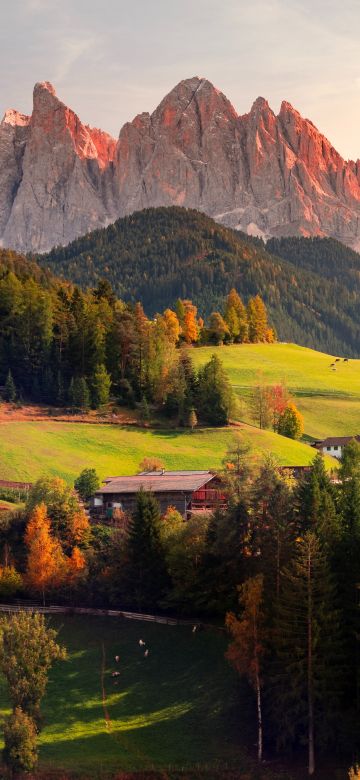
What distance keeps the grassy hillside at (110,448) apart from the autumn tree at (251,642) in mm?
40361

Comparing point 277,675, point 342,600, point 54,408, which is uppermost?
point 54,408

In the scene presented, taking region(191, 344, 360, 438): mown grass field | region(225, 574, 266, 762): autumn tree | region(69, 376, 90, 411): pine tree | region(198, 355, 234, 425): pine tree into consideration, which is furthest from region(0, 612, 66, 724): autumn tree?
region(191, 344, 360, 438): mown grass field

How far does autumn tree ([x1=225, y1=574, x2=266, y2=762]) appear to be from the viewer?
178 feet

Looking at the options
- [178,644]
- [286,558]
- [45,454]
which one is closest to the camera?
[286,558]

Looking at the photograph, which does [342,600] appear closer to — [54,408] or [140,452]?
[140,452]

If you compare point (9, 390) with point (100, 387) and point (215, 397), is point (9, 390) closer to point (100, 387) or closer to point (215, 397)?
point (100, 387)

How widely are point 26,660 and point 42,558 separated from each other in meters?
17.7

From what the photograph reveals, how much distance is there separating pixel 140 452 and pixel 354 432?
37440 millimetres

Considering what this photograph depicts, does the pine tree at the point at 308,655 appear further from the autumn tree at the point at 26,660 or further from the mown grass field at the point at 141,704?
the autumn tree at the point at 26,660

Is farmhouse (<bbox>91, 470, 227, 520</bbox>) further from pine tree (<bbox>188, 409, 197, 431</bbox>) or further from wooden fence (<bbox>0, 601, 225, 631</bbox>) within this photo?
pine tree (<bbox>188, 409, 197, 431</bbox>)

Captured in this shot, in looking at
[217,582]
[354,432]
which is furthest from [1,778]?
[354,432]

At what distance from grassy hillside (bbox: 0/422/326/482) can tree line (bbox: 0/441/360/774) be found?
1608 cm

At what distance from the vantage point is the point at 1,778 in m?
50.7

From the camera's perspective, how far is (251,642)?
54938mm
